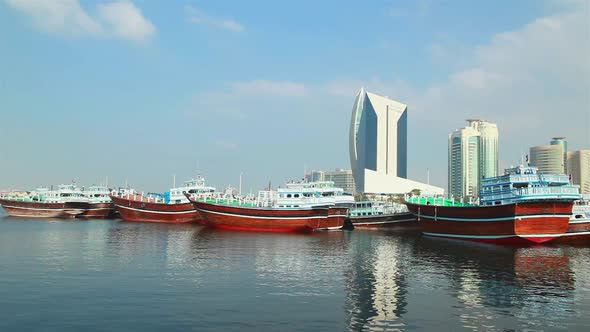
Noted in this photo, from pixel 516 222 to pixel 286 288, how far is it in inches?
1259

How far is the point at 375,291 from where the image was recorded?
25.8m

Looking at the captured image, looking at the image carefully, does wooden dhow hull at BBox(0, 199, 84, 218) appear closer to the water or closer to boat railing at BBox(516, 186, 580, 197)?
the water

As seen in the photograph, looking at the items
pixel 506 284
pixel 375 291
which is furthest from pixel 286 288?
pixel 506 284

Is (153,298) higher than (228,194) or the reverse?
the reverse

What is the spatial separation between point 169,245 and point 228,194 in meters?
38.2

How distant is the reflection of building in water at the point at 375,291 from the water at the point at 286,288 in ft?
0.26

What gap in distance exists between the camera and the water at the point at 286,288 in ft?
65.2

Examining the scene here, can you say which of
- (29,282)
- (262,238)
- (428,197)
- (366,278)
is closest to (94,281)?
(29,282)

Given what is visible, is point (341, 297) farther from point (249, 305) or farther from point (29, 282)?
point (29, 282)

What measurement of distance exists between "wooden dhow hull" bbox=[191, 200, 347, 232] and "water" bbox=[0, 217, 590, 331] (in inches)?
779

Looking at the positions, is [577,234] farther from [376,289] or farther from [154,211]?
[154,211]

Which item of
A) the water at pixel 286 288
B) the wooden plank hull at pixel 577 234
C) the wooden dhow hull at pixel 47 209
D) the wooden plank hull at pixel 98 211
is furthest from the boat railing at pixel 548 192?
the wooden dhow hull at pixel 47 209

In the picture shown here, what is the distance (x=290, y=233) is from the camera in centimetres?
6391

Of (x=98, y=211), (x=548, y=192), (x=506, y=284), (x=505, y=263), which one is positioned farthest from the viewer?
(x=98, y=211)
